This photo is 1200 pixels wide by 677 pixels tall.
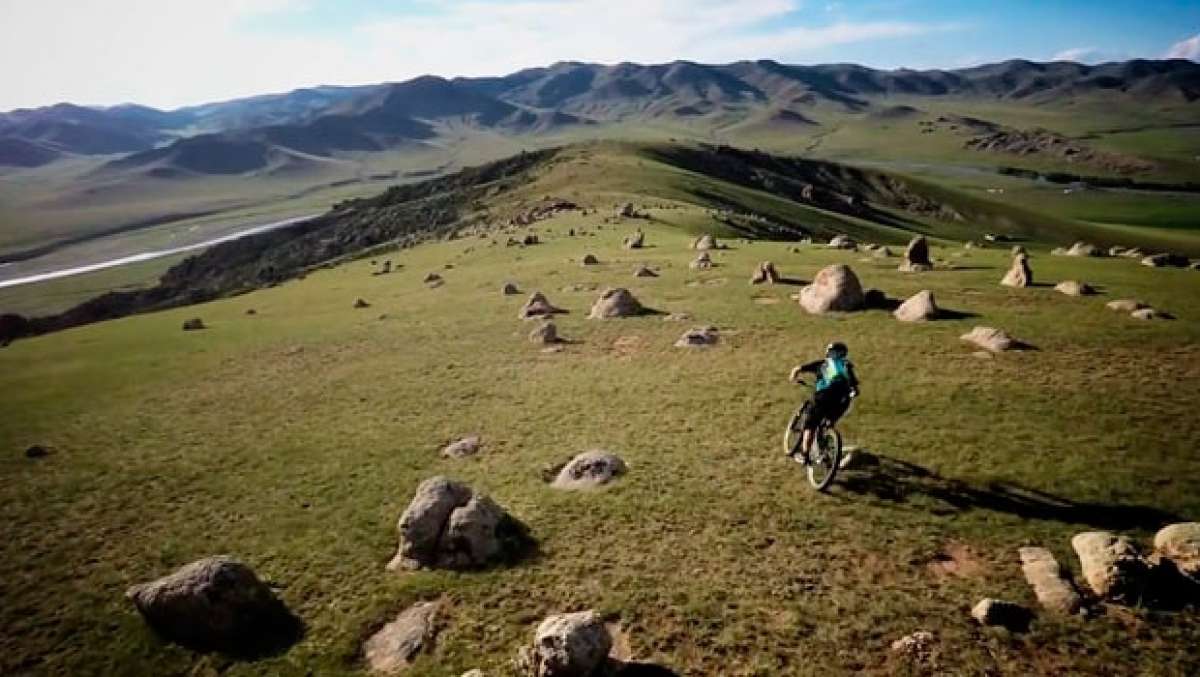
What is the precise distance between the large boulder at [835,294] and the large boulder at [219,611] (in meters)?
32.0

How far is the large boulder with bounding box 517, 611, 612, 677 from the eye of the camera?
14.1 metres

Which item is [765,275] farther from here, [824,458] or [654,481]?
[654,481]

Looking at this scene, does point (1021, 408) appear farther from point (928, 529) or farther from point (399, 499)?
point (399, 499)

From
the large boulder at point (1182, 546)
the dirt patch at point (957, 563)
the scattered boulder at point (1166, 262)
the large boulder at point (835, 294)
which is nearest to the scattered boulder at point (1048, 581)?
the dirt patch at point (957, 563)

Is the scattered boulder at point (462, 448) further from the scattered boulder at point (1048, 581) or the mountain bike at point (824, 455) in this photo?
the scattered boulder at point (1048, 581)

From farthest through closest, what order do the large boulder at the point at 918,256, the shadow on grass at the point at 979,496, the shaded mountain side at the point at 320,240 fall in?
the shaded mountain side at the point at 320,240
the large boulder at the point at 918,256
the shadow on grass at the point at 979,496

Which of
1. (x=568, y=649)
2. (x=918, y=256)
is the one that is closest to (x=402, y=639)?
(x=568, y=649)

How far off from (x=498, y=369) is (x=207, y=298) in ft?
268

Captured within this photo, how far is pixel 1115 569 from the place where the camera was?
15641 millimetres

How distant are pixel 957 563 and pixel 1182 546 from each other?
487cm

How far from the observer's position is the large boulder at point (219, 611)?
17.5m

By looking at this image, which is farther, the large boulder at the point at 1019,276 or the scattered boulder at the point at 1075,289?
the large boulder at the point at 1019,276

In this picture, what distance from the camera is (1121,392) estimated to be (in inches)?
1057

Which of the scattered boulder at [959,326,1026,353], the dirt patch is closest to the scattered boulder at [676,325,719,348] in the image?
the scattered boulder at [959,326,1026,353]
